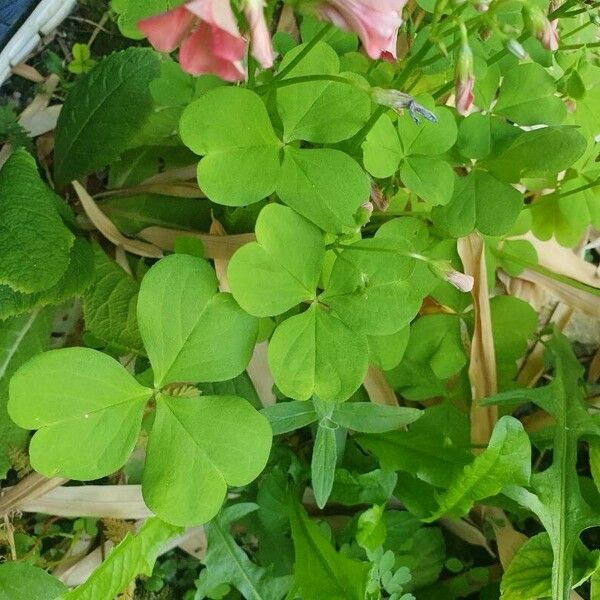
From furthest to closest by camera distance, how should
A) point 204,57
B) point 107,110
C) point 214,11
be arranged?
point 107,110
point 204,57
point 214,11

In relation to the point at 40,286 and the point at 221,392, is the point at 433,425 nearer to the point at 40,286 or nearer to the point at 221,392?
the point at 221,392

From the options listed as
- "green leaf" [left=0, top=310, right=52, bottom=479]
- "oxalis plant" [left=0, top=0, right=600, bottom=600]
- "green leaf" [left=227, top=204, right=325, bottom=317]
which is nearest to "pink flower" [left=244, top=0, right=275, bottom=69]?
"oxalis plant" [left=0, top=0, right=600, bottom=600]

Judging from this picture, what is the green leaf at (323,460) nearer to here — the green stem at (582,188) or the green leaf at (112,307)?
the green leaf at (112,307)

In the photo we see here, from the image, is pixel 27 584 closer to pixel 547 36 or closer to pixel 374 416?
pixel 374 416

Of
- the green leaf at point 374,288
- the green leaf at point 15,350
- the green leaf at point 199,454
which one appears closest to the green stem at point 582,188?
the green leaf at point 374,288

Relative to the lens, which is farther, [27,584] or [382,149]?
[27,584]

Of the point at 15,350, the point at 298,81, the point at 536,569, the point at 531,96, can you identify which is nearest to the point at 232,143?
the point at 298,81

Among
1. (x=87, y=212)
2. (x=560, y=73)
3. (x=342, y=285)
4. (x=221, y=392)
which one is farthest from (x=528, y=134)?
(x=87, y=212)
